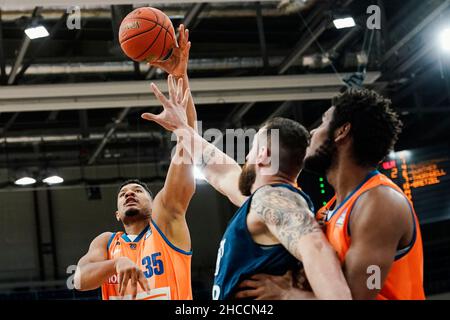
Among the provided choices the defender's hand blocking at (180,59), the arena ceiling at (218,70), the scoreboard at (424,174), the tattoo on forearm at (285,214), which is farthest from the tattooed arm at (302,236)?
the scoreboard at (424,174)

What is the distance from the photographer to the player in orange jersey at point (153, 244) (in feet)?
13.2

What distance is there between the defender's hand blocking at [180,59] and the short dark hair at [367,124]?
1.08 m

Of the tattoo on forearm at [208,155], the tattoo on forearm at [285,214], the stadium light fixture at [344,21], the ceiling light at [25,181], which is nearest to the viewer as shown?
the tattoo on forearm at [285,214]

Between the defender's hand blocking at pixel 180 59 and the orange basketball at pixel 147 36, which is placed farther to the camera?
the orange basketball at pixel 147 36

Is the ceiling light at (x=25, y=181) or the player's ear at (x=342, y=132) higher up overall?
the ceiling light at (x=25, y=181)

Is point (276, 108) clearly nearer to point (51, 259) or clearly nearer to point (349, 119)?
point (51, 259)

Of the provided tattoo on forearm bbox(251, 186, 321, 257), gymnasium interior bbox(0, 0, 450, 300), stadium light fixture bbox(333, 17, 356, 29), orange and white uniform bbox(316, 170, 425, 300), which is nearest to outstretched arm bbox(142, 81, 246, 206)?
tattoo on forearm bbox(251, 186, 321, 257)

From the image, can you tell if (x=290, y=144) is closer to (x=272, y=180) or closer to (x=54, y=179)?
(x=272, y=180)

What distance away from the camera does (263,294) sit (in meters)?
2.25

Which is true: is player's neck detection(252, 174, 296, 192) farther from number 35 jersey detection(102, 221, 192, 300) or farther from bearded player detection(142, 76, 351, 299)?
number 35 jersey detection(102, 221, 192, 300)

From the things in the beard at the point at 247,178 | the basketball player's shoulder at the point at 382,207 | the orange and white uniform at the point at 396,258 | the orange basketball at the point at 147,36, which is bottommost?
the orange and white uniform at the point at 396,258

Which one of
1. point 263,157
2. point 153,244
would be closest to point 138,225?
point 153,244

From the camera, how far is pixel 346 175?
2.50 m

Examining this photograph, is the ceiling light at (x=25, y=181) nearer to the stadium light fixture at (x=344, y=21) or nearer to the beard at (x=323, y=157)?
the stadium light fixture at (x=344, y=21)
